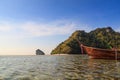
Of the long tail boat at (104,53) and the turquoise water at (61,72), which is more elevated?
the long tail boat at (104,53)

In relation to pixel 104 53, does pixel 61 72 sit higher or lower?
lower

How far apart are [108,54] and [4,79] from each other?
1320 inches

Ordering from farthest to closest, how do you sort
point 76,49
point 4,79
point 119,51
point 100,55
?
point 76,49 < point 100,55 < point 119,51 < point 4,79

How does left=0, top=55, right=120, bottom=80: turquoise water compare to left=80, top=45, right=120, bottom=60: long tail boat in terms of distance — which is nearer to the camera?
left=0, top=55, right=120, bottom=80: turquoise water

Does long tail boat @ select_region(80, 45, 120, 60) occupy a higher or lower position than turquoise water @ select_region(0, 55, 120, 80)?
higher

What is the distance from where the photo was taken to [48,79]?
1423 cm

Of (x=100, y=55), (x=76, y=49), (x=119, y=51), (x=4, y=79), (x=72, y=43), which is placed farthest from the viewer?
(x=72, y=43)

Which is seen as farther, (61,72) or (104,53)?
(104,53)

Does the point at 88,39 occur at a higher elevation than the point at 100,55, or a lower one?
higher

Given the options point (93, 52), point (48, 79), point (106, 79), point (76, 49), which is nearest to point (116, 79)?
point (106, 79)

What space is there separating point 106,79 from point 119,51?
28954 mm

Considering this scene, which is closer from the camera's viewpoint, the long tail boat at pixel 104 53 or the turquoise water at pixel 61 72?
the turquoise water at pixel 61 72

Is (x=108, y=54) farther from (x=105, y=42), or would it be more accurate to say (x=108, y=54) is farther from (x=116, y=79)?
(x=105, y=42)

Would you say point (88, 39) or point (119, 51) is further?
point (88, 39)
